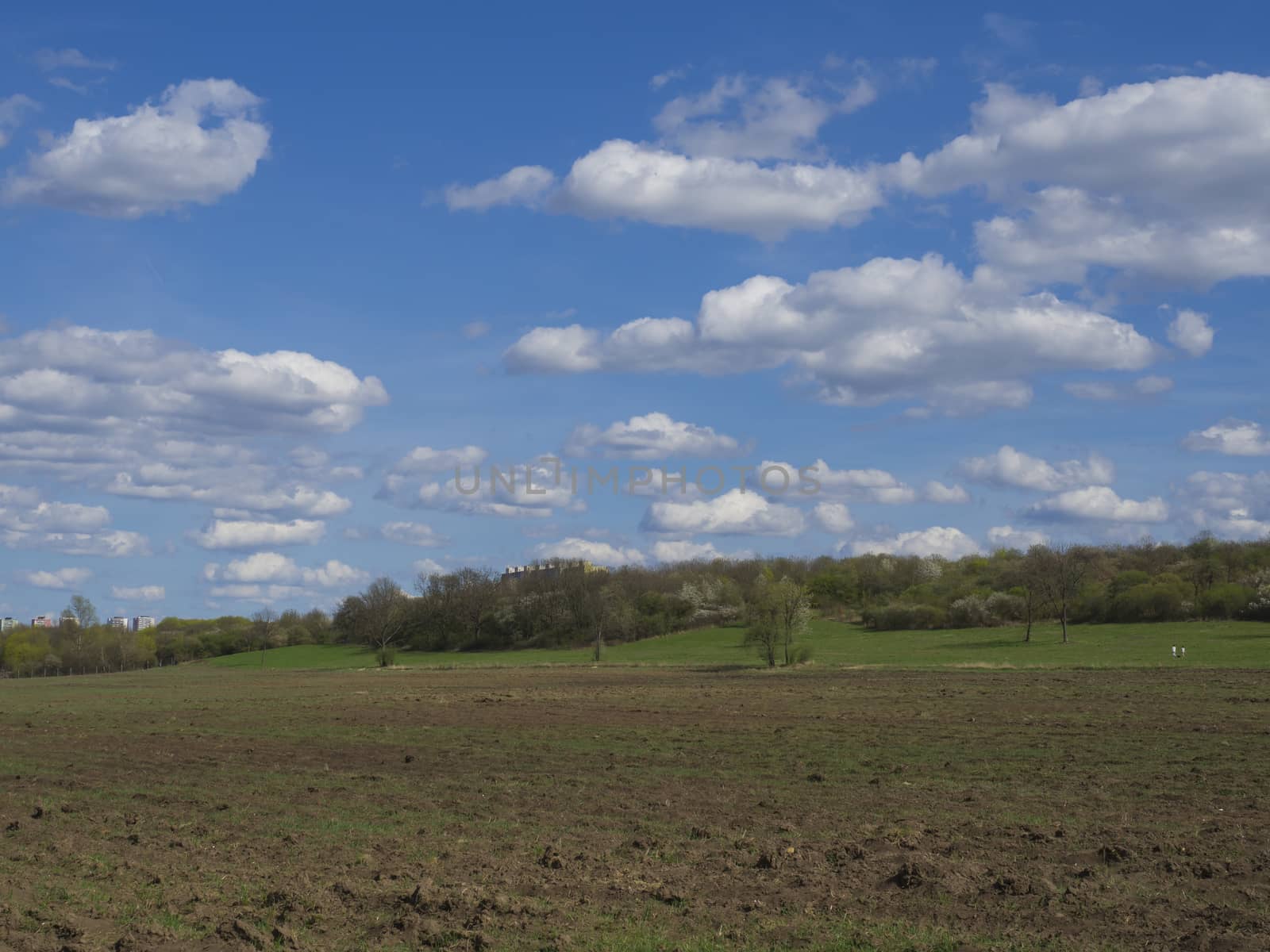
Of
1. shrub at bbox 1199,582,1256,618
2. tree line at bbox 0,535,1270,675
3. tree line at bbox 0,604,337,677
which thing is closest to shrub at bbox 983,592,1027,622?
tree line at bbox 0,535,1270,675

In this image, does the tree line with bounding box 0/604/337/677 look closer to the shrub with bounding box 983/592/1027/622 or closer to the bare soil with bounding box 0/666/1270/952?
the shrub with bounding box 983/592/1027/622

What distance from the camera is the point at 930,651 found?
77.3 metres

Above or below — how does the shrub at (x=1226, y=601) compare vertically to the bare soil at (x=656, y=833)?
below

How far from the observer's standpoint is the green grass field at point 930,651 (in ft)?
201

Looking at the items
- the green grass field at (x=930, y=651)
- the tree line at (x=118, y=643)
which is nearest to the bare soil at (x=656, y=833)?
the green grass field at (x=930, y=651)

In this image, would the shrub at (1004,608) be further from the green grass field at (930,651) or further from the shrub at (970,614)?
the green grass field at (930,651)

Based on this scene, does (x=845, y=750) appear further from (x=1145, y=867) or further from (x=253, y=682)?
(x=253, y=682)

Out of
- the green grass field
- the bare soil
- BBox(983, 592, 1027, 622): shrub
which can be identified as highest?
the bare soil

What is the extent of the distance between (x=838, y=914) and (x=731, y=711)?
25.8 meters

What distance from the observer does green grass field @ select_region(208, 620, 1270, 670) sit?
2406 inches

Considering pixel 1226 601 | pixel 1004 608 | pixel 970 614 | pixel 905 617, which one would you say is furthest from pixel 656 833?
pixel 905 617

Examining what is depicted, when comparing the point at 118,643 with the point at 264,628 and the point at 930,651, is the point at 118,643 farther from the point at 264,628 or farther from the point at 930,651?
the point at 930,651

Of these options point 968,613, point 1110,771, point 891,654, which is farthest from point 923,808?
point 968,613

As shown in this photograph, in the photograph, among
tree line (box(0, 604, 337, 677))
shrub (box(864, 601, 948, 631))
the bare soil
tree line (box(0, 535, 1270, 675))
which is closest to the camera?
the bare soil
